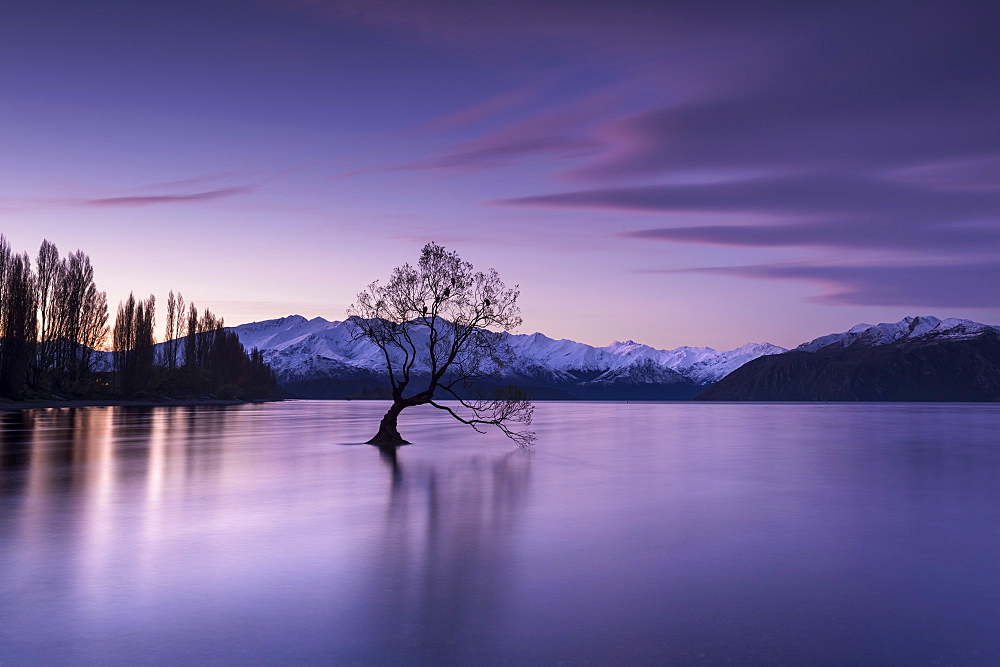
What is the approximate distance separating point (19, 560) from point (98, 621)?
544cm

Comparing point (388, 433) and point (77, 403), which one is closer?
point (388, 433)

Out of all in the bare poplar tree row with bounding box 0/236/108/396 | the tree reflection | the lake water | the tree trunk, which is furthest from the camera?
the bare poplar tree row with bounding box 0/236/108/396

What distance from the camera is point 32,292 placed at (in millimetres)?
104812

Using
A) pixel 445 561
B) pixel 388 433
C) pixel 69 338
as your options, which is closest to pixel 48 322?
pixel 69 338

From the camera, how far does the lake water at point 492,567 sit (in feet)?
32.5

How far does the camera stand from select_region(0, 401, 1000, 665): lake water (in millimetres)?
9898

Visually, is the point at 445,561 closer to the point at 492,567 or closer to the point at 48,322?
A: the point at 492,567

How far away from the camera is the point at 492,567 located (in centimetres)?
1437

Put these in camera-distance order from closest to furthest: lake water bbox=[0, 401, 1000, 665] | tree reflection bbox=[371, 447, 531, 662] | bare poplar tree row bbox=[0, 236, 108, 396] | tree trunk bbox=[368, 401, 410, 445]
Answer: lake water bbox=[0, 401, 1000, 665] → tree reflection bbox=[371, 447, 531, 662] → tree trunk bbox=[368, 401, 410, 445] → bare poplar tree row bbox=[0, 236, 108, 396]

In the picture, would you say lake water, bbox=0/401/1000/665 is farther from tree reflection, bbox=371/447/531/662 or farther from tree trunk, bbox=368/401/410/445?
tree trunk, bbox=368/401/410/445

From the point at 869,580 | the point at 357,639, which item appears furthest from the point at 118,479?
the point at 869,580

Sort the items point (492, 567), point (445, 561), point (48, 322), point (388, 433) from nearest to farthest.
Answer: point (492, 567) < point (445, 561) < point (388, 433) < point (48, 322)

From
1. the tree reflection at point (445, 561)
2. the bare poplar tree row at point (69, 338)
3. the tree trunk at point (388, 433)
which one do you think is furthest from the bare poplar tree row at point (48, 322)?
the tree reflection at point (445, 561)

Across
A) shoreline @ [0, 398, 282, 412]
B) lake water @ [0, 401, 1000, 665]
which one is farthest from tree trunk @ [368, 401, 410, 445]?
shoreline @ [0, 398, 282, 412]
